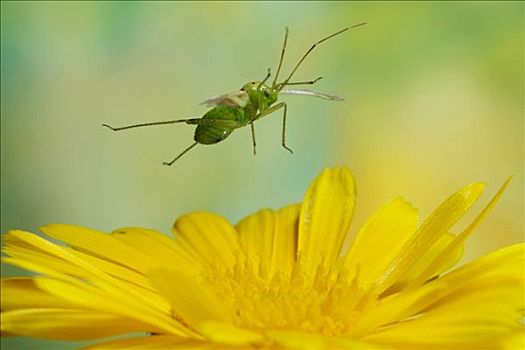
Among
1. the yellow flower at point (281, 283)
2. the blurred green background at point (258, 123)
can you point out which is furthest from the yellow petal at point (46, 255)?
the blurred green background at point (258, 123)

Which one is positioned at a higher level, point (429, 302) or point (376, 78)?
point (376, 78)

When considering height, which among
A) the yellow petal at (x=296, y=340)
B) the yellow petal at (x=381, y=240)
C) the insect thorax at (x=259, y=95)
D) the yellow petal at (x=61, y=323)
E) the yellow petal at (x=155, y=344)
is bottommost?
the yellow petal at (x=296, y=340)

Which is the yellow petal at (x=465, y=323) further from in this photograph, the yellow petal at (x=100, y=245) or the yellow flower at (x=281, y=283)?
the yellow petal at (x=100, y=245)

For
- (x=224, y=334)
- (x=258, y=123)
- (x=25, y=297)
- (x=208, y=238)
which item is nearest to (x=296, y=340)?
(x=224, y=334)

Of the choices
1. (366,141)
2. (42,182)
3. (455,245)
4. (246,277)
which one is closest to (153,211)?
(42,182)

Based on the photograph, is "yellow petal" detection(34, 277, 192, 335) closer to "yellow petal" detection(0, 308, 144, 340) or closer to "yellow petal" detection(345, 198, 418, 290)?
"yellow petal" detection(0, 308, 144, 340)

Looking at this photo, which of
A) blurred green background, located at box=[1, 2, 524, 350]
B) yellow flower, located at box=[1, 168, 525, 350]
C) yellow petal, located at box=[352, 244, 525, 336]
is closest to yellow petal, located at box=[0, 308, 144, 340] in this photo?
yellow flower, located at box=[1, 168, 525, 350]

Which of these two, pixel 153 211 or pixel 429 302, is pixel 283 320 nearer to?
pixel 429 302
